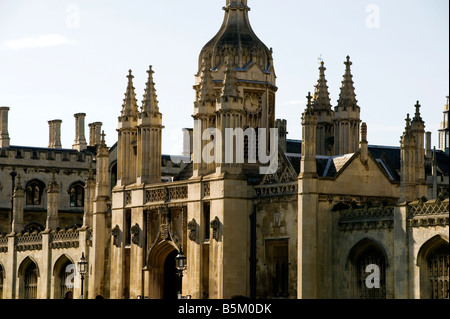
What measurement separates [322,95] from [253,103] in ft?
9.81

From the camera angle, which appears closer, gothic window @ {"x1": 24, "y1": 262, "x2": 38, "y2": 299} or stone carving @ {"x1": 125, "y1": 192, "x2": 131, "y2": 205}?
stone carving @ {"x1": 125, "y1": 192, "x2": 131, "y2": 205}

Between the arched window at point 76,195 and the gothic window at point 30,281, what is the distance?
12.2 metres

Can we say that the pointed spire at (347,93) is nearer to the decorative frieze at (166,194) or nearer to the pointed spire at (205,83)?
the pointed spire at (205,83)

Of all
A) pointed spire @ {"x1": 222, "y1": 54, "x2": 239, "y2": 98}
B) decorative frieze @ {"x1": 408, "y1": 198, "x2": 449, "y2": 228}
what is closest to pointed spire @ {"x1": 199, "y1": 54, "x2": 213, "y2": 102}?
pointed spire @ {"x1": 222, "y1": 54, "x2": 239, "y2": 98}

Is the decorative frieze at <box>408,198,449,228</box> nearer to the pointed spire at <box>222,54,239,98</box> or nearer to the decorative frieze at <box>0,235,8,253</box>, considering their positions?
the pointed spire at <box>222,54,239,98</box>

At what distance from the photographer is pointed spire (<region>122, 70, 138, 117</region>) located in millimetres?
53250

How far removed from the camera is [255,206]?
46.7m

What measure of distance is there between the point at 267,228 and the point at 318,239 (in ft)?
10.6

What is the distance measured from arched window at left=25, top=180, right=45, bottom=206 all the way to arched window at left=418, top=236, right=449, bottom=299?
3880cm

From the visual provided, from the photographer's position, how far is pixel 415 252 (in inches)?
1555

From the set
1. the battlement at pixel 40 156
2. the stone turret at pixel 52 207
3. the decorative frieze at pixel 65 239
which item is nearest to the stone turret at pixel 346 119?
the decorative frieze at pixel 65 239

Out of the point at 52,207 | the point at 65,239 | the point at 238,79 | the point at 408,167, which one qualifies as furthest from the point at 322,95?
the point at 52,207
